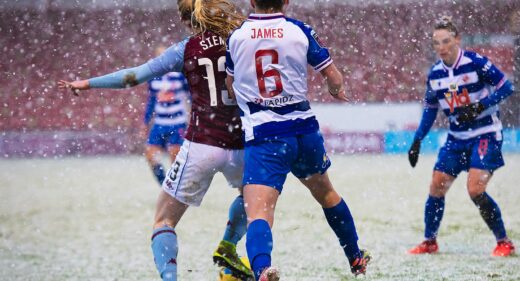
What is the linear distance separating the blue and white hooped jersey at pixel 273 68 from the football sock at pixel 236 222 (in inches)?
30.6

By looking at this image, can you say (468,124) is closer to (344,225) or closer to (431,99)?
(431,99)

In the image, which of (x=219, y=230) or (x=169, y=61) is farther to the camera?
(x=219, y=230)

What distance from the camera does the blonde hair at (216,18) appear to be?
4.58 meters

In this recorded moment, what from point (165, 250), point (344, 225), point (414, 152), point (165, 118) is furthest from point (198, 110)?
point (165, 118)

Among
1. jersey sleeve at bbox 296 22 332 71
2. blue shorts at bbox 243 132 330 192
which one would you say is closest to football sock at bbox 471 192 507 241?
blue shorts at bbox 243 132 330 192

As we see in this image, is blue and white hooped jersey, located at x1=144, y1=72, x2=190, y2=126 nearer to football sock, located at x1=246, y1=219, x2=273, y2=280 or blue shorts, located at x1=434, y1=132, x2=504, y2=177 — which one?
blue shorts, located at x1=434, y1=132, x2=504, y2=177

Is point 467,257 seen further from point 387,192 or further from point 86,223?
point 387,192

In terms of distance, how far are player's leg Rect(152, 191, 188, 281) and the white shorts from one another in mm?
70

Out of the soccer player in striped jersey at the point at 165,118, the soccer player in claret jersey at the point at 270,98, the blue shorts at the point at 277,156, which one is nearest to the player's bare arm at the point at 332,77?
the soccer player in claret jersey at the point at 270,98

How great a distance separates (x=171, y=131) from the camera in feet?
30.3

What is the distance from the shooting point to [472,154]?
262 inches

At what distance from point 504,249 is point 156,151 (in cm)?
389

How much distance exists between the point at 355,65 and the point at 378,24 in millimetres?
1329

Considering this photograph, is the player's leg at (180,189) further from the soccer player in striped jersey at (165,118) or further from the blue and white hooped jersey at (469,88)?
the soccer player in striped jersey at (165,118)
